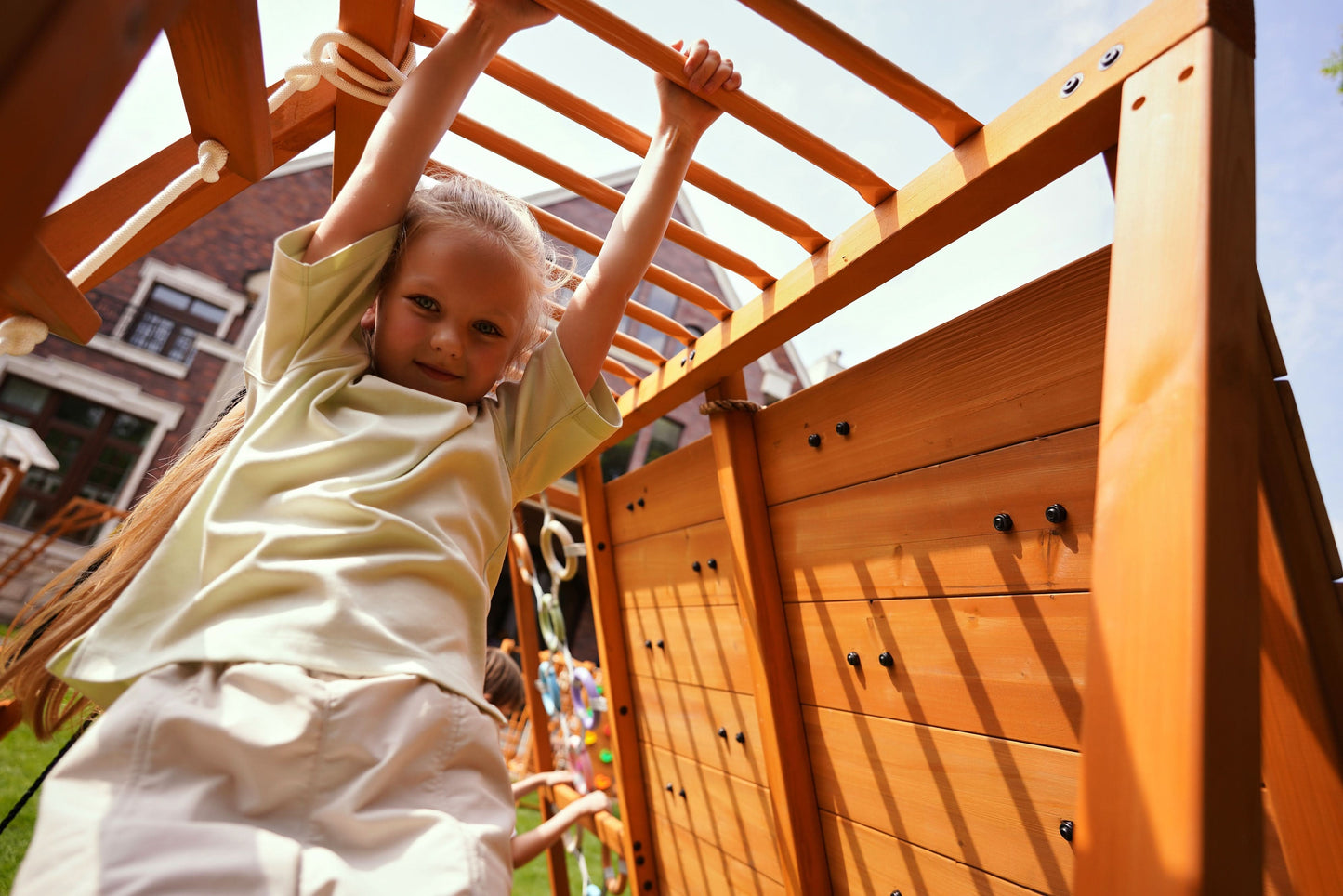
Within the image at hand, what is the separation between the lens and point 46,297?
958 millimetres

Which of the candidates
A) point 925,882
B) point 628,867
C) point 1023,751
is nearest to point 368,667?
point 1023,751

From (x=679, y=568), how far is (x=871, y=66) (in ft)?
5.11

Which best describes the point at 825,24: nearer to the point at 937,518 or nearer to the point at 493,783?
the point at 937,518

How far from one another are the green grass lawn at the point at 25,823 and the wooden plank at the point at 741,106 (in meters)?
3.37

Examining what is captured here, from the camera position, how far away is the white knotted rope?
1.18 metres

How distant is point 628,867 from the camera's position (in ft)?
8.43

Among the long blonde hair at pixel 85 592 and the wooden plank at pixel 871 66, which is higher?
the wooden plank at pixel 871 66

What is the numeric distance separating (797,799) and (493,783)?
995 mm

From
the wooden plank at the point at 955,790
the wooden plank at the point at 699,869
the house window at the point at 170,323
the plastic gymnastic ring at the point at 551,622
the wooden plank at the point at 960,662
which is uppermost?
the house window at the point at 170,323

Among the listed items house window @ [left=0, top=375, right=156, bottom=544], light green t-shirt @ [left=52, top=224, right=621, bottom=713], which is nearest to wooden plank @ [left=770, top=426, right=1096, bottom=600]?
light green t-shirt @ [left=52, top=224, right=621, bottom=713]

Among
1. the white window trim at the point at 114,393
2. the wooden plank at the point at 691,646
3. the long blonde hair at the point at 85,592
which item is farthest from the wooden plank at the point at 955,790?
the white window trim at the point at 114,393

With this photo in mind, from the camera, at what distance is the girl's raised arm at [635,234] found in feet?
4.05

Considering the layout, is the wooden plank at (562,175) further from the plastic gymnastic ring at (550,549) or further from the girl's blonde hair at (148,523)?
the plastic gymnastic ring at (550,549)

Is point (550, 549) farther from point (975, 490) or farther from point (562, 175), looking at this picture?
point (975, 490)
